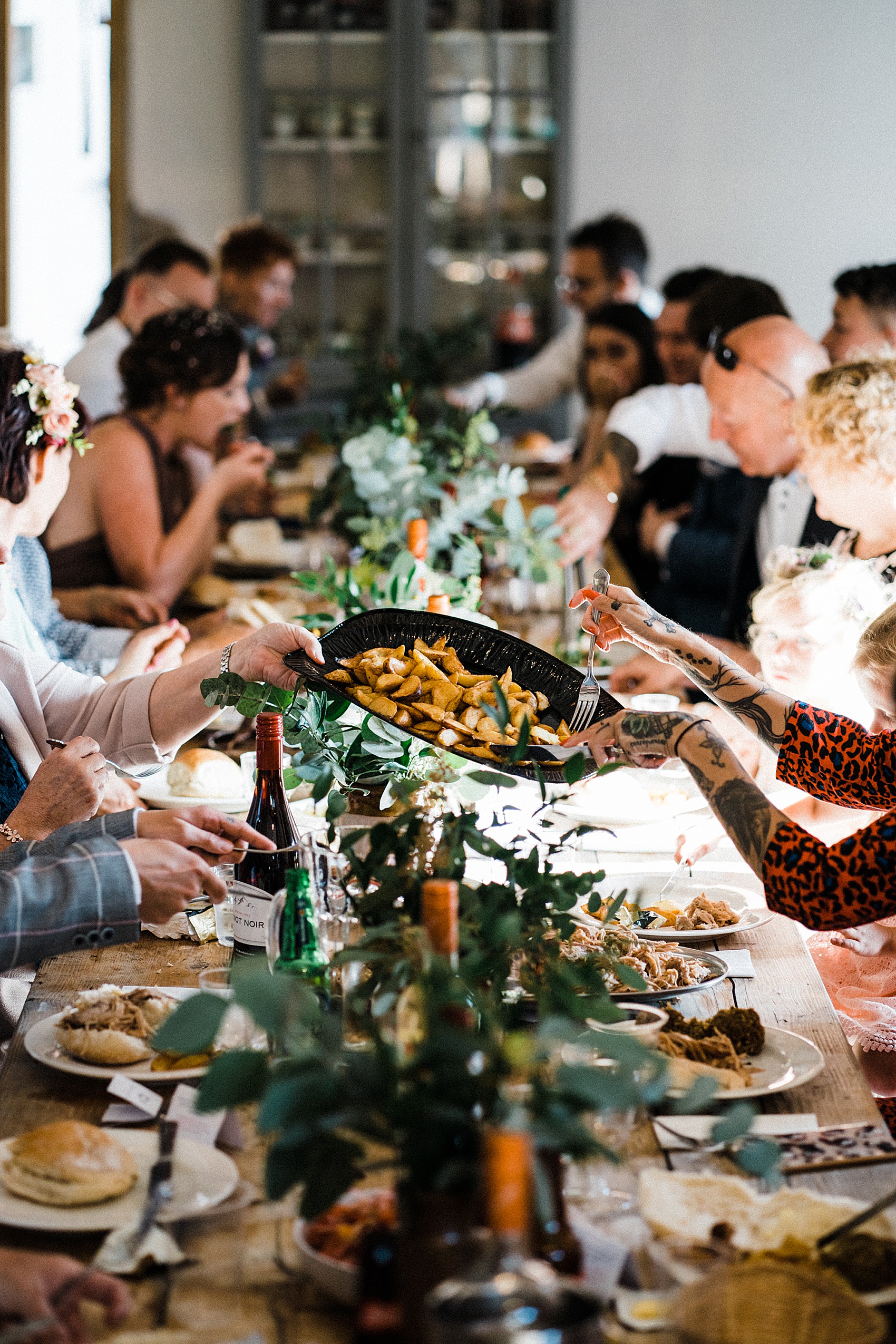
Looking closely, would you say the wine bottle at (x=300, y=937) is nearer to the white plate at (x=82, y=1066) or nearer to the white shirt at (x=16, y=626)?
the white plate at (x=82, y=1066)

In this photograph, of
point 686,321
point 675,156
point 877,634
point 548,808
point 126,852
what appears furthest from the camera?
point 675,156

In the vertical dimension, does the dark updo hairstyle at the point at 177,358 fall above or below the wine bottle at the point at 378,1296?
above

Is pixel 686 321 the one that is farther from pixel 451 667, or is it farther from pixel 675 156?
pixel 675 156

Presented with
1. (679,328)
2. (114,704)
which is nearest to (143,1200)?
(114,704)

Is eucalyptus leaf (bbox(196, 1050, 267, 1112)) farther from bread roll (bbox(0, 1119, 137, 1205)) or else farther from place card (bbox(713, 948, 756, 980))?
place card (bbox(713, 948, 756, 980))

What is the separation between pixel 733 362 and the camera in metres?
3.03

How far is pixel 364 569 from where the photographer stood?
2574mm

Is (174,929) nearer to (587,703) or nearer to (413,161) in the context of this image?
(587,703)

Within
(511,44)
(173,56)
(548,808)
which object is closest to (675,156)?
(511,44)

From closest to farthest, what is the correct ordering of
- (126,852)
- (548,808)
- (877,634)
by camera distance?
(126,852) → (877,634) → (548,808)

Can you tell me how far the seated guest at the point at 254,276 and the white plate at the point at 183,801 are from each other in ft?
12.3

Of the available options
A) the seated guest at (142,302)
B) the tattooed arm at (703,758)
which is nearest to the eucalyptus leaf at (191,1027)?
the tattooed arm at (703,758)

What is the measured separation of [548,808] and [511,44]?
19.3 feet

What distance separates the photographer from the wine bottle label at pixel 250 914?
139cm
